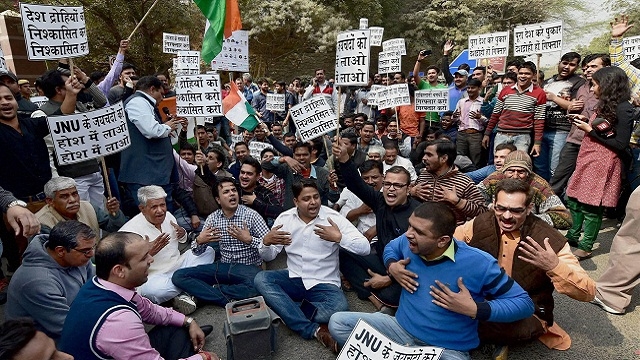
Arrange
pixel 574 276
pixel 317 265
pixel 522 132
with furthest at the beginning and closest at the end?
pixel 522 132
pixel 317 265
pixel 574 276

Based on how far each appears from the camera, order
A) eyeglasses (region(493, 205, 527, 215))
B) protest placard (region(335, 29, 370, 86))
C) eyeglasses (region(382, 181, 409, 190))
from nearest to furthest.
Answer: eyeglasses (region(493, 205, 527, 215)) → eyeglasses (region(382, 181, 409, 190)) → protest placard (region(335, 29, 370, 86))

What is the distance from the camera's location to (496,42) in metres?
8.08

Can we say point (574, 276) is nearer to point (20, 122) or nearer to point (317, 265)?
point (317, 265)

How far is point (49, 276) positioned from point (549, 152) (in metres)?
6.36

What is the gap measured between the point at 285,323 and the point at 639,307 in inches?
123

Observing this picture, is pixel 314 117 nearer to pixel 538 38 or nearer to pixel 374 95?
pixel 374 95

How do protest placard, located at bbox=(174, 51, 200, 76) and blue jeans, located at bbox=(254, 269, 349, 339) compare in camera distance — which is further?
protest placard, located at bbox=(174, 51, 200, 76)

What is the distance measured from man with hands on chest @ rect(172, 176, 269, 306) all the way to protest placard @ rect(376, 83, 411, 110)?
408 cm

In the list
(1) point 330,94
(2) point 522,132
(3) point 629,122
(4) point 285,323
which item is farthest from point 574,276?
(1) point 330,94

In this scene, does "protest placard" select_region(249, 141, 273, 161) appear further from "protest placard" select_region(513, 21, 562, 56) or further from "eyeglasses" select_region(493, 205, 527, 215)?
"eyeglasses" select_region(493, 205, 527, 215)

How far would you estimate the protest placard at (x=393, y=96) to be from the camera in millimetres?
7523

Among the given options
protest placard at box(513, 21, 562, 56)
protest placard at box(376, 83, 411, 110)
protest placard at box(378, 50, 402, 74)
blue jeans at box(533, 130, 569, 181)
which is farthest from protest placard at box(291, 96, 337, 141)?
protest placard at box(513, 21, 562, 56)

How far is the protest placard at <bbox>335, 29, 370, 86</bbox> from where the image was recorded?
16.7ft

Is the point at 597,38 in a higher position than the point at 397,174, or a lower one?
A: higher
